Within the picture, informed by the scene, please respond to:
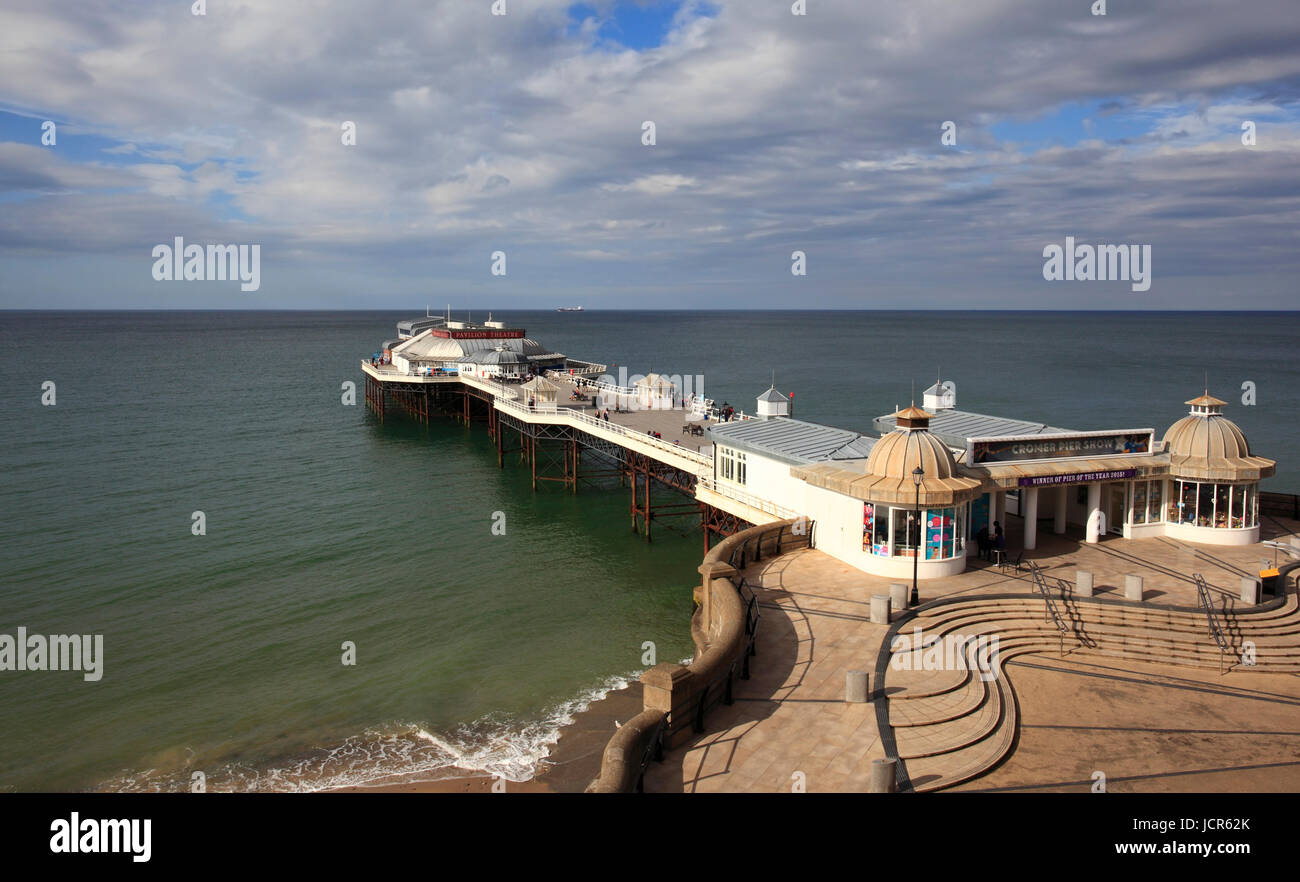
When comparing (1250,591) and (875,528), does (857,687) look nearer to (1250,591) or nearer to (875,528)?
(875,528)

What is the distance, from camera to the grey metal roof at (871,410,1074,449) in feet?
89.4

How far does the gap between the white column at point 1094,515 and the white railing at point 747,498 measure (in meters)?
8.32

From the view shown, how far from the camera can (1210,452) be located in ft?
80.4

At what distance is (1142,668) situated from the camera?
1784 centimetres

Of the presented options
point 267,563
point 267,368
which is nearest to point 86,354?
point 267,368

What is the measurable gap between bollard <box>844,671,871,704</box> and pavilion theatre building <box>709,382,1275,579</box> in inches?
223

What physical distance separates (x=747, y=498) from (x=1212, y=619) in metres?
13.4

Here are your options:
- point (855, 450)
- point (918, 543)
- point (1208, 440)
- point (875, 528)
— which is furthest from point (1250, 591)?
point (855, 450)

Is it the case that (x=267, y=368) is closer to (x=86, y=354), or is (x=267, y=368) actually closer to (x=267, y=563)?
(x=86, y=354)

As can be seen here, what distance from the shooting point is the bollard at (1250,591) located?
19375 mm

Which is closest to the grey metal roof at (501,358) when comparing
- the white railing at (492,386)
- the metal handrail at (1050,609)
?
the white railing at (492,386)

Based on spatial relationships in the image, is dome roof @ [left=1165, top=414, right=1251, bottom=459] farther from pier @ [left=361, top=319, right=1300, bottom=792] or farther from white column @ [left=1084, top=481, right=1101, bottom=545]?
white column @ [left=1084, top=481, right=1101, bottom=545]

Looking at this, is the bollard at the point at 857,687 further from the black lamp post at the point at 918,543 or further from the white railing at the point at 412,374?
the white railing at the point at 412,374

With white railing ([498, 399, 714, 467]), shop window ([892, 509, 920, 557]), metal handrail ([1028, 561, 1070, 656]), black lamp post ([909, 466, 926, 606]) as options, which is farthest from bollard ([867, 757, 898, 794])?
white railing ([498, 399, 714, 467])
